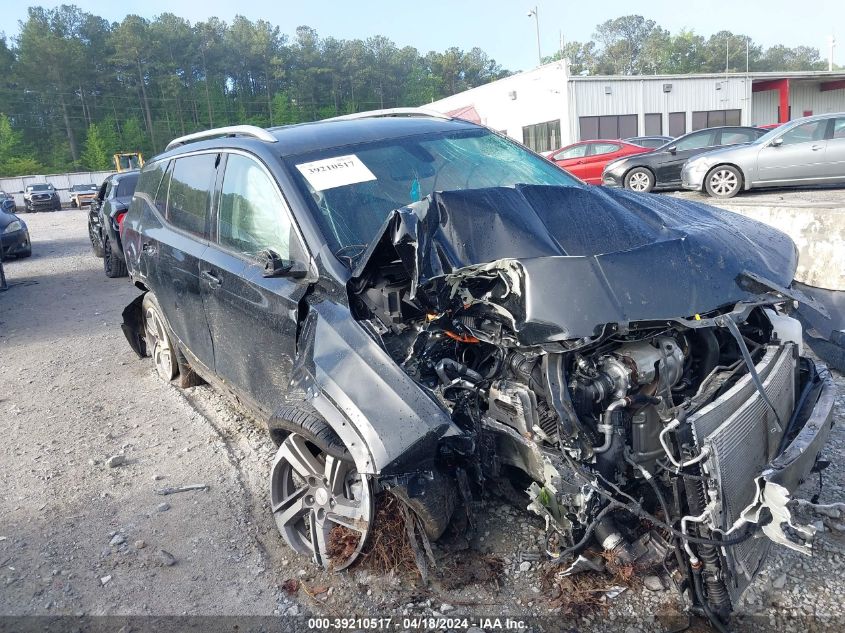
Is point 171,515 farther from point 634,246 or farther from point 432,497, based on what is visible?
point 634,246

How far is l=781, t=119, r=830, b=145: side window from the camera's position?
10047 millimetres

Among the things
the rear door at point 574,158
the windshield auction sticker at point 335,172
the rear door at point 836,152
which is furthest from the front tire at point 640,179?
the windshield auction sticker at point 335,172

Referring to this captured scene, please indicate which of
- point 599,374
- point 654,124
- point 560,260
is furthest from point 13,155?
point 599,374

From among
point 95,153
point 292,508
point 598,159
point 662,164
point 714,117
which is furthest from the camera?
point 95,153

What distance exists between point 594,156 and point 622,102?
16.3 m

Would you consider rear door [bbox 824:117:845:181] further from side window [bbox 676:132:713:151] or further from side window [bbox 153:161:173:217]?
side window [bbox 153:161:173:217]

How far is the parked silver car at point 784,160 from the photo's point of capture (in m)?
9.95

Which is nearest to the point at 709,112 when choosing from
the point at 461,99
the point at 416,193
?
the point at 461,99

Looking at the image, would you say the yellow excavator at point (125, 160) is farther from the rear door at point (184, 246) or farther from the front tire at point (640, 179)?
the rear door at point (184, 246)

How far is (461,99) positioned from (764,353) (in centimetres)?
3600

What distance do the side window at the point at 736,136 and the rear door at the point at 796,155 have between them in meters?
3.74

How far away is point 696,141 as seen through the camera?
537 inches

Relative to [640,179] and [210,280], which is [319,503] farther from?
[640,179]

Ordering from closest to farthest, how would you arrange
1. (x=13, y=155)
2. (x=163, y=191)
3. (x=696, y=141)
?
1. (x=163, y=191)
2. (x=696, y=141)
3. (x=13, y=155)
